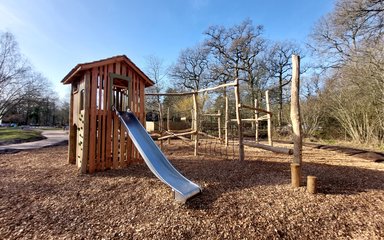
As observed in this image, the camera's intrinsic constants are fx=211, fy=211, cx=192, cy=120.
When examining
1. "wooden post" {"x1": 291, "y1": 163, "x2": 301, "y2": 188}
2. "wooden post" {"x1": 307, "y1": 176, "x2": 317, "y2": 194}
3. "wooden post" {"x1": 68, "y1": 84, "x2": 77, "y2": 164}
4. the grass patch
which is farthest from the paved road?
"wooden post" {"x1": 307, "y1": 176, "x2": 317, "y2": 194}

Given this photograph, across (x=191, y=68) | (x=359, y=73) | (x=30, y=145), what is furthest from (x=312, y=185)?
(x=191, y=68)

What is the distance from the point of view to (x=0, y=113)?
2383 centimetres

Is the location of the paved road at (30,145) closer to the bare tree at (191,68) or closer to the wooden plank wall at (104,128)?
the wooden plank wall at (104,128)

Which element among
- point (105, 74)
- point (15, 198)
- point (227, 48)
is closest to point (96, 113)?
point (105, 74)

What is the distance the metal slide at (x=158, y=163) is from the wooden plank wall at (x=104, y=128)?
1.26ft

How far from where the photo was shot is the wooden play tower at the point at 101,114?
4.97 m

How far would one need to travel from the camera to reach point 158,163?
432 centimetres

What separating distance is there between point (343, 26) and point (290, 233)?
51.6 ft

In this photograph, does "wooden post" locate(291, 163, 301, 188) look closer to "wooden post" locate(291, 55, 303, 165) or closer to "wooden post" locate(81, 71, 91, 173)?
"wooden post" locate(291, 55, 303, 165)

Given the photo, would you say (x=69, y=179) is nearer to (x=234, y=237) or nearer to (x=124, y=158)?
(x=124, y=158)

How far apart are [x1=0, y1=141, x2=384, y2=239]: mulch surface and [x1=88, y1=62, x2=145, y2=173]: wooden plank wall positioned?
583mm

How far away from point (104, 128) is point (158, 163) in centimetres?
186

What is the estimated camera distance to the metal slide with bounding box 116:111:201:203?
3.38m

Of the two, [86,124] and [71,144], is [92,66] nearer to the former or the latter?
[86,124]
